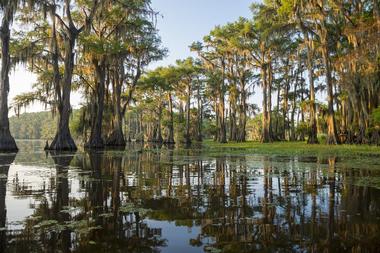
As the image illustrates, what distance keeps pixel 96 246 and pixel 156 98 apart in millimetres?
66636

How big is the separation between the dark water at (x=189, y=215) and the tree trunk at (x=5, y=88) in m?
18.3

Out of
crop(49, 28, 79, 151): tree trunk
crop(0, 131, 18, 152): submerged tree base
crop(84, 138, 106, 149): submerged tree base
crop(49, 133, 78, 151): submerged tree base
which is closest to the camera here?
crop(0, 131, 18, 152): submerged tree base

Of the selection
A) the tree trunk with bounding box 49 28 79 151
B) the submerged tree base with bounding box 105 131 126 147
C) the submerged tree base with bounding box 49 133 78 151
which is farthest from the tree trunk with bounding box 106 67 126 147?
the submerged tree base with bounding box 49 133 78 151

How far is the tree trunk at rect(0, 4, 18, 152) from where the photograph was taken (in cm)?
2495

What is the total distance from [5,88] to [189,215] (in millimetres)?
25472

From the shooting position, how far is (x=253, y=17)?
41406 millimetres

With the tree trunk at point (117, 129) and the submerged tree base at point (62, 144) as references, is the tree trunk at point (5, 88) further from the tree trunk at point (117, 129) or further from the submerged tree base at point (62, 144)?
the tree trunk at point (117, 129)

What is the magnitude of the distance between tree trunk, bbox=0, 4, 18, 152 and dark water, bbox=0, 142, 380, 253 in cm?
1827

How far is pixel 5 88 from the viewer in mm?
26219

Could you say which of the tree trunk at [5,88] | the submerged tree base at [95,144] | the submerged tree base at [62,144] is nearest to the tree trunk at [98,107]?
the submerged tree base at [95,144]

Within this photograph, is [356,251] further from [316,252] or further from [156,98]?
[156,98]

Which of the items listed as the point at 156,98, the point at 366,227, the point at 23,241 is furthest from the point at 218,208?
the point at 156,98

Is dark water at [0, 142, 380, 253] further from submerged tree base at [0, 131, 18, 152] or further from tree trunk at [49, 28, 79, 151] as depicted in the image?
tree trunk at [49, 28, 79, 151]

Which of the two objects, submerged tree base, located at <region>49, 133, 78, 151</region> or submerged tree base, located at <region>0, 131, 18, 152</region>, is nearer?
submerged tree base, located at <region>0, 131, 18, 152</region>
